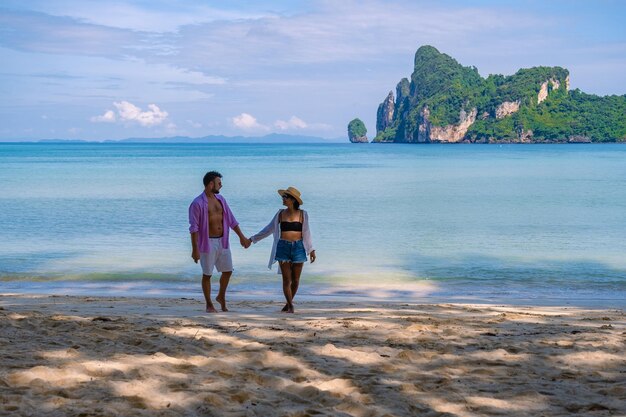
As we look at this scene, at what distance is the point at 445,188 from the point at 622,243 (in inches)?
893

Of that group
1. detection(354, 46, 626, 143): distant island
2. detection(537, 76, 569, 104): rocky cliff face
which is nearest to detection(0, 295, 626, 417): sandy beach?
detection(354, 46, 626, 143): distant island

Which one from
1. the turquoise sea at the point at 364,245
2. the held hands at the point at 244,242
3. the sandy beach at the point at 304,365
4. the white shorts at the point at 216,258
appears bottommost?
the turquoise sea at the point at 364,245

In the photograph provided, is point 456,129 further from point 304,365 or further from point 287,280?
point 304,365

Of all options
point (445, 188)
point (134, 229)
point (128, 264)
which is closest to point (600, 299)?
point (128, 264)

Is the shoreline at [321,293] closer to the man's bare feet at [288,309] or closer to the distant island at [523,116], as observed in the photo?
the man's bare feet at [288,309]

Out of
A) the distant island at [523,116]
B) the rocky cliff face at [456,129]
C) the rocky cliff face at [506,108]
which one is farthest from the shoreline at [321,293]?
the rocky cliff face at [456,129]

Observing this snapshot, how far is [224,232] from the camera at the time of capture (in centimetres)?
799

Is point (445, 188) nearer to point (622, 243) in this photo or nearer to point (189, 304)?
point (622, 243)

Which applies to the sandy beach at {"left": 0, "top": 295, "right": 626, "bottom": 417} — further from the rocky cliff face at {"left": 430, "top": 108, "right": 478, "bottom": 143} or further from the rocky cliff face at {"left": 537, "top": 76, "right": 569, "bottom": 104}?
the rocky cliff face at {"left": 537, "top": 76, "right": 569, "bottom": 104}

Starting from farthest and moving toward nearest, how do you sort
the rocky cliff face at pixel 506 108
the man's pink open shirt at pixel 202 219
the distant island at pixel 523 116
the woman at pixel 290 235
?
the rocky cliff face at pixel 506 108 < the distant island at pixel 523 116 < the woman at pixel 290 235 < the man's pink open shirt at pixel 202 219

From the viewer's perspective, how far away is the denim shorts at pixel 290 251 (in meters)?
8.04

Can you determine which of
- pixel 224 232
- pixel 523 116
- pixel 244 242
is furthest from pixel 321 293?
pixel 523 116

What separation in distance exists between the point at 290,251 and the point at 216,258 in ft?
2.78

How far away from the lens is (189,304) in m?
9.55
